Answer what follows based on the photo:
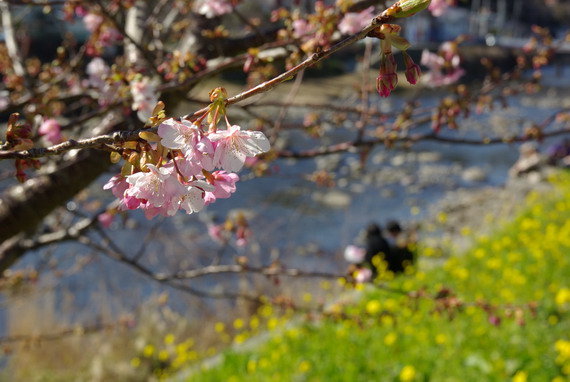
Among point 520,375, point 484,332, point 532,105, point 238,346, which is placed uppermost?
point 520,375

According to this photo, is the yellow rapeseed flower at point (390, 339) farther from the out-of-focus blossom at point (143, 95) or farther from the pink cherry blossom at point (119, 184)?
the pink cherry blossom at point (119, 184)

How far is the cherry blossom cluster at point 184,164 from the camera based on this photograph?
1.94 ft

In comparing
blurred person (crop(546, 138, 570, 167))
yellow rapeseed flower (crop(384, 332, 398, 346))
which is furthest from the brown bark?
blurred person (crop(546, 138, 570, 167))

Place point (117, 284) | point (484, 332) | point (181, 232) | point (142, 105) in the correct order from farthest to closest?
point (181, 232) → point (117, 284) → point (484, 332) → point (142, 105)

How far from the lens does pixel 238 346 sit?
405 centimetres

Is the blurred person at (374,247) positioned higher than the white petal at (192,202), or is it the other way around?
the white petal at (192,202)

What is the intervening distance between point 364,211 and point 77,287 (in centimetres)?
368

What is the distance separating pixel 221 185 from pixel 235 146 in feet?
0.25

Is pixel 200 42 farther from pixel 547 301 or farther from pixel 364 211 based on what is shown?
pixel 364 211

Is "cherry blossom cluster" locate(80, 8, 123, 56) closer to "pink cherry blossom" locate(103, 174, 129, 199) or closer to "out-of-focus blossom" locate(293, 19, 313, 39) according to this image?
"out-of-focus blossom" locate(293, 19, 313, 39)

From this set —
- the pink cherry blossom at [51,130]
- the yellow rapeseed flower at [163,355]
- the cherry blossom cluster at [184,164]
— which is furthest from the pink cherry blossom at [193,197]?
the yellow rapeseed flower at [163,355]

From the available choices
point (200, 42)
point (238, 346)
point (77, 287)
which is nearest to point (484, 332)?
point (238, 346)

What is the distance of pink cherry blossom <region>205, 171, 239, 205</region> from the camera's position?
0.69m

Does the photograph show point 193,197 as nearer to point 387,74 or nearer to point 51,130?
point 387,74
